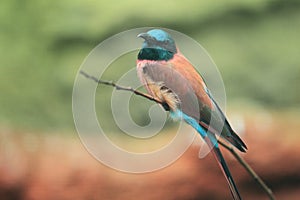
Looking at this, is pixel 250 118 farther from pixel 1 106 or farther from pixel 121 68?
pixel 1 106

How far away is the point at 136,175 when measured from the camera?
2.70 meters

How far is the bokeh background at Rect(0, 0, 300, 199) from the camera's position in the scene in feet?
8.79

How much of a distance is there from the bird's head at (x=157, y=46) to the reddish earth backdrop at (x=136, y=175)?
13.2 inches

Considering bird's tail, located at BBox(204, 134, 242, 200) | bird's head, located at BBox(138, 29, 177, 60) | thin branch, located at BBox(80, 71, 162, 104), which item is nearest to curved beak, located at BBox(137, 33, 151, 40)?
bird's head, located at BBox(138, 29, 177, 60)

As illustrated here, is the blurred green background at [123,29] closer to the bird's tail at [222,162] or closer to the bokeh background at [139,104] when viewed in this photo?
the bokeh background at [139,104]

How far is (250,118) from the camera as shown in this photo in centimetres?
269

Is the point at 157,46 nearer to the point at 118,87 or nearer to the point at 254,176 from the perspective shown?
the point at 118,87

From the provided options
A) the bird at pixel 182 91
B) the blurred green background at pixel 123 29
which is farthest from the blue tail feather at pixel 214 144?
the blurred green background at pixel 123 29

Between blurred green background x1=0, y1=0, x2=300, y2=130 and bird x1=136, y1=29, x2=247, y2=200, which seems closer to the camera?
bird x1=136, y1=29, x2=247, y2=200

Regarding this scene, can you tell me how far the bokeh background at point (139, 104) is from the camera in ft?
8.79

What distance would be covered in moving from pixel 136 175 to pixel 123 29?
51 cm

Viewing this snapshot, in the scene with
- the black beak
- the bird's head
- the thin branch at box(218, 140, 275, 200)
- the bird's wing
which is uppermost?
the black beak

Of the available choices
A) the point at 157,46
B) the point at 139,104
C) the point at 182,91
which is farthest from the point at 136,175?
the point at 157,46

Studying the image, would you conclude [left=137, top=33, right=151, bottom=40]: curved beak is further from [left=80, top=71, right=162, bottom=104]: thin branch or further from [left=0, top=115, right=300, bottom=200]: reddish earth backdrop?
[left=0, top=115, right=300, bottom=200]: reddish earth backdrop
